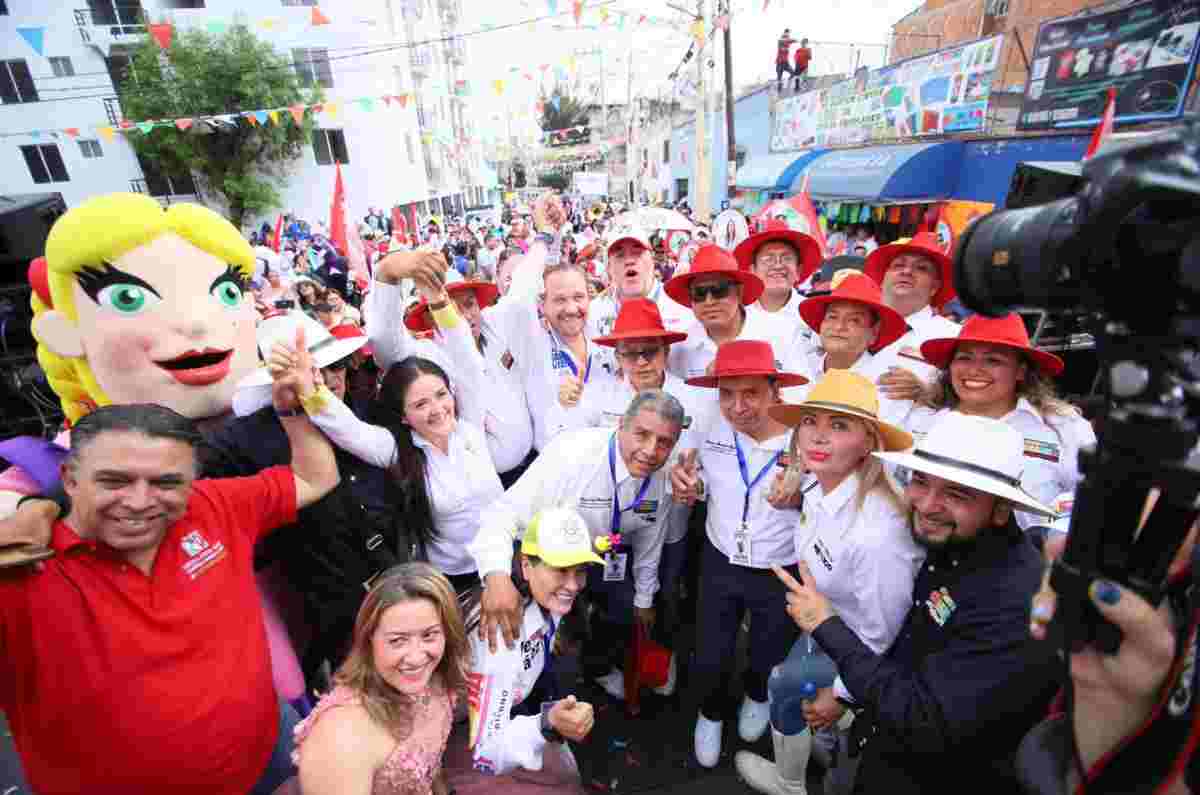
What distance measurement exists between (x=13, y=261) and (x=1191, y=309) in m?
7.51

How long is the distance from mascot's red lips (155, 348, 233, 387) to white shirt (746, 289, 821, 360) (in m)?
3.01

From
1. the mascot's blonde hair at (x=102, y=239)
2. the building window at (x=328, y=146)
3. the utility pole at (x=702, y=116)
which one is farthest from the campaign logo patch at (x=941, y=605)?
the building window at (x=328, y=146)

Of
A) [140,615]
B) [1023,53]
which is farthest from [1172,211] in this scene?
[1023,53]

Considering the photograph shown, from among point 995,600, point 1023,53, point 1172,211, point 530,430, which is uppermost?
point 1023,53

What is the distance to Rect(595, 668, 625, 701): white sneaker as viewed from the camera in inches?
129

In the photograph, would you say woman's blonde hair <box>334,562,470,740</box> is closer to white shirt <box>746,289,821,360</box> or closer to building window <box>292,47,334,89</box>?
white shirt <box>746,289,821,360</box>

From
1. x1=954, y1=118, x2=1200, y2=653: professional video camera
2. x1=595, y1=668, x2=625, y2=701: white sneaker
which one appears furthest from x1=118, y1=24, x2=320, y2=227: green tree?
x1=954, y1=118, x2=1200, y2=653: professional video camera

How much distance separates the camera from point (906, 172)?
9.50 m

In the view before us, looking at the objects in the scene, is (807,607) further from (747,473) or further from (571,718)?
(571,718)

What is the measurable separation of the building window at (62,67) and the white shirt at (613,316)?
2987cm

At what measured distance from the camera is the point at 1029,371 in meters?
2.64

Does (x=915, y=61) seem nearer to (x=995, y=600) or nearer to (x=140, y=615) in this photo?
(x=995, y=600)

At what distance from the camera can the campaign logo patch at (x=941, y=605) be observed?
1.76 meters

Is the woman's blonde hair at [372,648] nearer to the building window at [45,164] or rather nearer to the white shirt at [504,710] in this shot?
the white shirt at [504,710]
